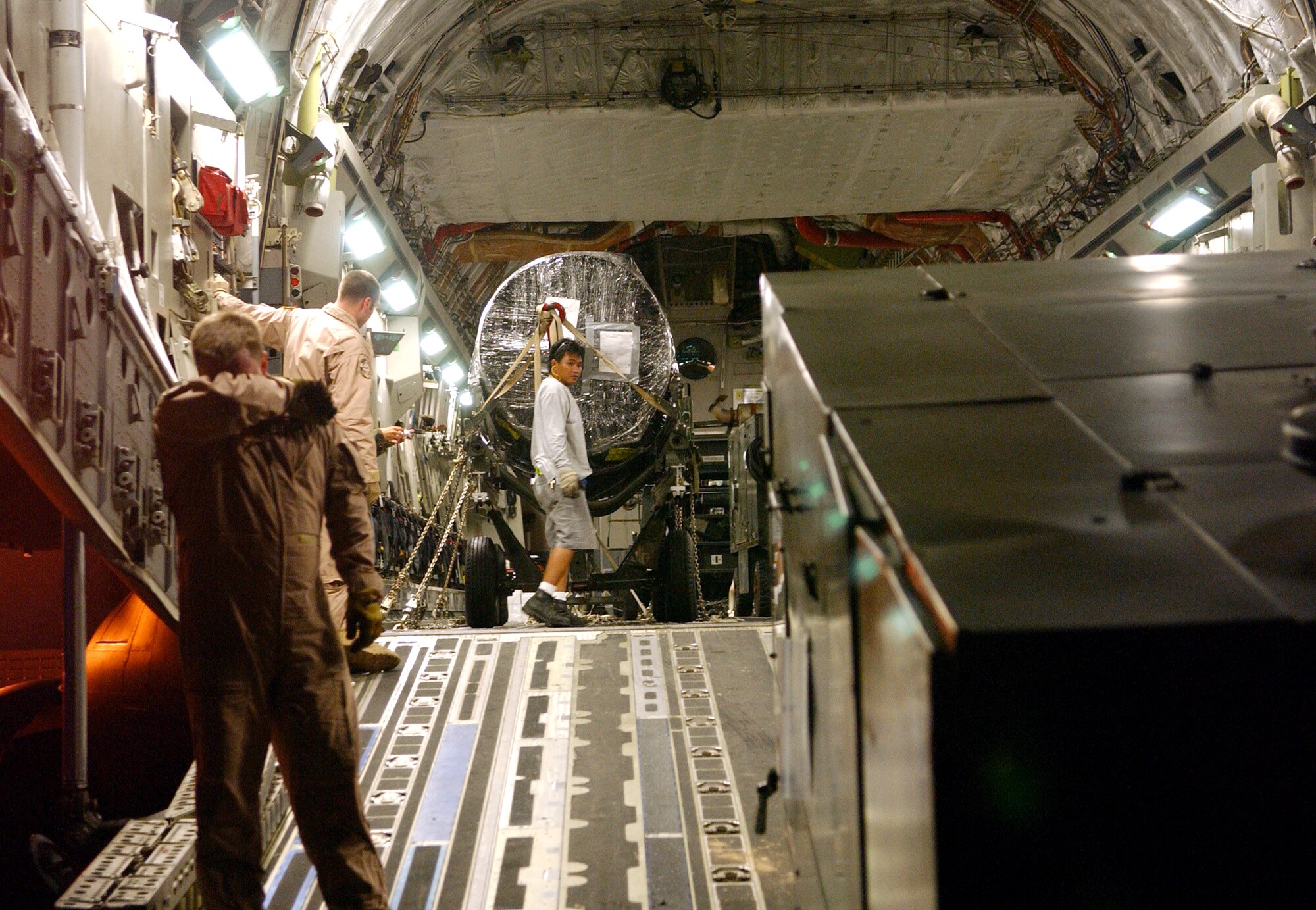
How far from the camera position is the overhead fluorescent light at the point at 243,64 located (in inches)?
216

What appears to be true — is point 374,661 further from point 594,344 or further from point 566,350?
point 594,344

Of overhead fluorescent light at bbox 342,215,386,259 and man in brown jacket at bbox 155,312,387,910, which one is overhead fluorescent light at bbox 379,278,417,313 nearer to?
overhead fluorescent light at bbox 342,215,386,259

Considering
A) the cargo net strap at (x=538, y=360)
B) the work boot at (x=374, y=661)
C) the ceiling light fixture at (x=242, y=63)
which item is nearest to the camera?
the work boot at (x=374, y=661)

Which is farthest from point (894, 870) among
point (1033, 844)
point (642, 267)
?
point (642, 267)

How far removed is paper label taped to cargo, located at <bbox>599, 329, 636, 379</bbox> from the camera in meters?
8.44

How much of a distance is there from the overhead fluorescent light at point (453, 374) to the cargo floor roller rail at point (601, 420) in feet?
19.0

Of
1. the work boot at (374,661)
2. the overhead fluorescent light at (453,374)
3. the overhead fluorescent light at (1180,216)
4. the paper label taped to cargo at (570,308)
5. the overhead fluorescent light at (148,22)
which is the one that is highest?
the overhead fluorescent light at (1180,216)

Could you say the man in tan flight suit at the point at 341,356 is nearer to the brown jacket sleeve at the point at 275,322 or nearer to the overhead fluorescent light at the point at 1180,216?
the brown jacket sleeve at the point at 275,322

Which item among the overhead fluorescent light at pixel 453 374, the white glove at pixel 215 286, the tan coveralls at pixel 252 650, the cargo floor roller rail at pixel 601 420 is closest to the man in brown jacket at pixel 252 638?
the tan coveralls at pixel 252 650

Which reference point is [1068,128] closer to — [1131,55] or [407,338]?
[1131,55]

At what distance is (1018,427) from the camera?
1.90m

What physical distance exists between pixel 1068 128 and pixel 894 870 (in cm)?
966

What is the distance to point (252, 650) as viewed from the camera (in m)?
2.93

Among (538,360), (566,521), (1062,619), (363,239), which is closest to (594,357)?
(538,360)
